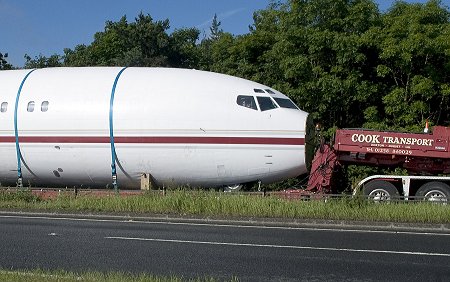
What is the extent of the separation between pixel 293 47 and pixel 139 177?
974cm

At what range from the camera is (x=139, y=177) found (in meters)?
19.4

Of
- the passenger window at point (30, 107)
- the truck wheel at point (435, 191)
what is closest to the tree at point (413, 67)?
the truck wheel at point (435, 191)

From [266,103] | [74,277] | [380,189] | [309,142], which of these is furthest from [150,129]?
[74,277]

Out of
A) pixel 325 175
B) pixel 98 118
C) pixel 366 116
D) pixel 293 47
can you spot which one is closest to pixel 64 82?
pixel 98 118

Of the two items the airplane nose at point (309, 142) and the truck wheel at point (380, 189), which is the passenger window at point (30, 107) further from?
the truck wheel at point (380, 189)

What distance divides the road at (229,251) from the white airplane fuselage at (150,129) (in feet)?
11.7

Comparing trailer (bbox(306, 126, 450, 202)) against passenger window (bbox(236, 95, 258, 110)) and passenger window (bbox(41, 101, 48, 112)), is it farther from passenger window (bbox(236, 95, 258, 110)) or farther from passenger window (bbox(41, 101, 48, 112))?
passenger window (bbox(41, 101, 48, 112))

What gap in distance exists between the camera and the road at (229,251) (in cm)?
959

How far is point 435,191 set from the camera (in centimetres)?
1734

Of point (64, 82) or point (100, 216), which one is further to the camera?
point (64, 82)

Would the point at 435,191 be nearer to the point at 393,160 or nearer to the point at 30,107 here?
the point at 393,160

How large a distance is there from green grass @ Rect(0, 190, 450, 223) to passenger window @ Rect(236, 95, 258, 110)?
2.96 metres

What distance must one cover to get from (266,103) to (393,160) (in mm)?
3885

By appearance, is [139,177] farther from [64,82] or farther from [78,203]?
[64,82]
